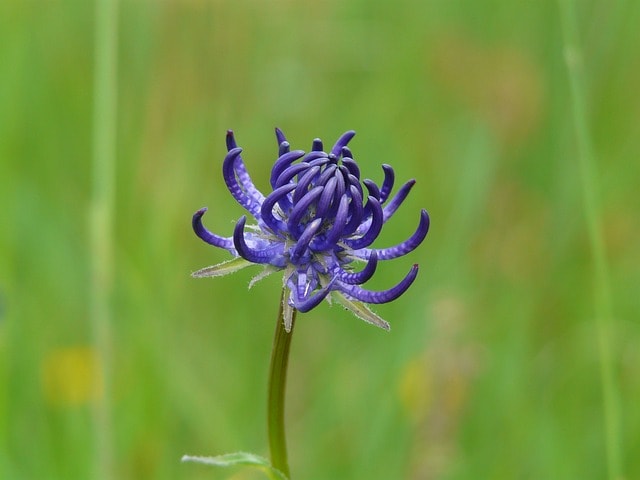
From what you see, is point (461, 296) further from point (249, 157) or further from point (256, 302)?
point (249, 157)

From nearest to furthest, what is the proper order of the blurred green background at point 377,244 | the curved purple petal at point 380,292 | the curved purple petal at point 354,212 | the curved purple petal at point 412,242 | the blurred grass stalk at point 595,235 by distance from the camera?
the curved purple petal at point 380,292, the curved purple petal at point 412,242, the curved purple petal at point 354,212, the blurred grass stalk at point 595,235, the blurred green background at point 377,244

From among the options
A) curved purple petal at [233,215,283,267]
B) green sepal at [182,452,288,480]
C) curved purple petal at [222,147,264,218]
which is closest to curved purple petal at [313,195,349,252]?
curved purple petal at [233,215,283,267]

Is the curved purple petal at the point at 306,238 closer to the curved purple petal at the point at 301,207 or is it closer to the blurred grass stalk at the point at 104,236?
the curved purple petal at the point at 301,207

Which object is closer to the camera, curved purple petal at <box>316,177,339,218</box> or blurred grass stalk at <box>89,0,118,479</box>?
curved purple petal at <box>316,177,339,218</box>

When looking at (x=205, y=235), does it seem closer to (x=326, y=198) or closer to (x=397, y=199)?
(x=326, y=198)

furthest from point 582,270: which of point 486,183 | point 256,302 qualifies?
point 256,302

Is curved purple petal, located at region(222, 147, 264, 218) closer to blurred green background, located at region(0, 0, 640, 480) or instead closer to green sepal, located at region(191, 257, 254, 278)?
green sepal, located at region(191, 257, 254, 278)

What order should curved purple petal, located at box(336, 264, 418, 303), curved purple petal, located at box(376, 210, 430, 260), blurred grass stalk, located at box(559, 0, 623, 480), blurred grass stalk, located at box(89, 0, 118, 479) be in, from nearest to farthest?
curved purple petal, located at box(336, 264, 418, 303), curved purple petal, located at box(376, 210, 430, 260), blurred grass stalk, located at box(559, 0, 623, 480), blurred grass stalk, located at box(89, 0, 118, 479)

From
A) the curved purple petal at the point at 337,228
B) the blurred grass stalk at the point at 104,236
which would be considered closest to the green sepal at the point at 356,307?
the curved purple petal at the point at 337,228
